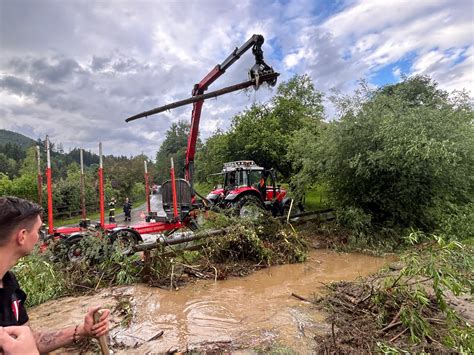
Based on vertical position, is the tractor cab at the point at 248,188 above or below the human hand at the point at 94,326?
above

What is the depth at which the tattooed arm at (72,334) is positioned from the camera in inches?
65.9

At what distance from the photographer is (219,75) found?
9906 millimetres

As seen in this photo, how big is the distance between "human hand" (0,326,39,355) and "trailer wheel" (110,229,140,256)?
5374 millimetres

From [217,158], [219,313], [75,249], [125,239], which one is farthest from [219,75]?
[217,158]

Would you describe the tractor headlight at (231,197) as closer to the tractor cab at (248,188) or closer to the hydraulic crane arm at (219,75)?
the tractor cab at (248,188)

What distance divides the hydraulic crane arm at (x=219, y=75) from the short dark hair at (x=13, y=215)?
7816 mm

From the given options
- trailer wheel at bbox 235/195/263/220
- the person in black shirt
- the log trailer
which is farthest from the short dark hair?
trailer wheel at bbox 235/195/263/220

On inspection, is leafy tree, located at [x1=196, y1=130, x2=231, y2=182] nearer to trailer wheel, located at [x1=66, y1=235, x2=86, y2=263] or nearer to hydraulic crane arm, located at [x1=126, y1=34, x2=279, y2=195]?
hydraulic crane arm, located at [x1=126, y1=34, x2=279, y2=195]

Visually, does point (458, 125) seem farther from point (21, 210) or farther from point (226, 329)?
point (21, 210)

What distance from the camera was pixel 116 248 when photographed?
6.16 meters

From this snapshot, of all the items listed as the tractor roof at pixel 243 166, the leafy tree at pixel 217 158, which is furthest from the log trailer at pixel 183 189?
the leafy tree at pixel 217 158

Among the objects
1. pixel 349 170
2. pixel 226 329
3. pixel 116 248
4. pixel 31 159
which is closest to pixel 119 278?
pixel 116 248

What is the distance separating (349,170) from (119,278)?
706 cm

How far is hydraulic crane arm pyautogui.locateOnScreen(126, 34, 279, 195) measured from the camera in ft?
29.0
